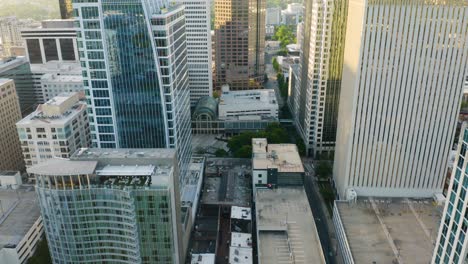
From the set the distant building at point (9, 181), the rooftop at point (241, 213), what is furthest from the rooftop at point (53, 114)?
the rooftop at point (241, 213)

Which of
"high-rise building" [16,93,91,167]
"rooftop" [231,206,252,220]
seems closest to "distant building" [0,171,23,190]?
"high-rise building" [16,93,91,167]

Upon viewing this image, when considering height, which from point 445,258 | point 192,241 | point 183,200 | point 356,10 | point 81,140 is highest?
point 356,10

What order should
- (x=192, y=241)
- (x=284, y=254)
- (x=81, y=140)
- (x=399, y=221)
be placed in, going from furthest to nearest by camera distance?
(x=81, y=140), (x=192, y=241), (x=399, y=221), (x=284, y=254)

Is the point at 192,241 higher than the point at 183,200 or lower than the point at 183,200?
lower

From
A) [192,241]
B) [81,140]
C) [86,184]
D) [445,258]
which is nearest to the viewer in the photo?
[445,258]

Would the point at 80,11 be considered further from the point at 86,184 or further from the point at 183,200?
the point at 183,200

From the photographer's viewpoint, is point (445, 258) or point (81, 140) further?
point (81, 140)

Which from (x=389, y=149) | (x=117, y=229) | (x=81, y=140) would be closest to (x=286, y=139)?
(x=389, y=149)

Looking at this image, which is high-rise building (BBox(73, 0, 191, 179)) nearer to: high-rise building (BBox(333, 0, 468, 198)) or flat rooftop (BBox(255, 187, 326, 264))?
flat rooftop (BBox(255, 187, 326, 264))
